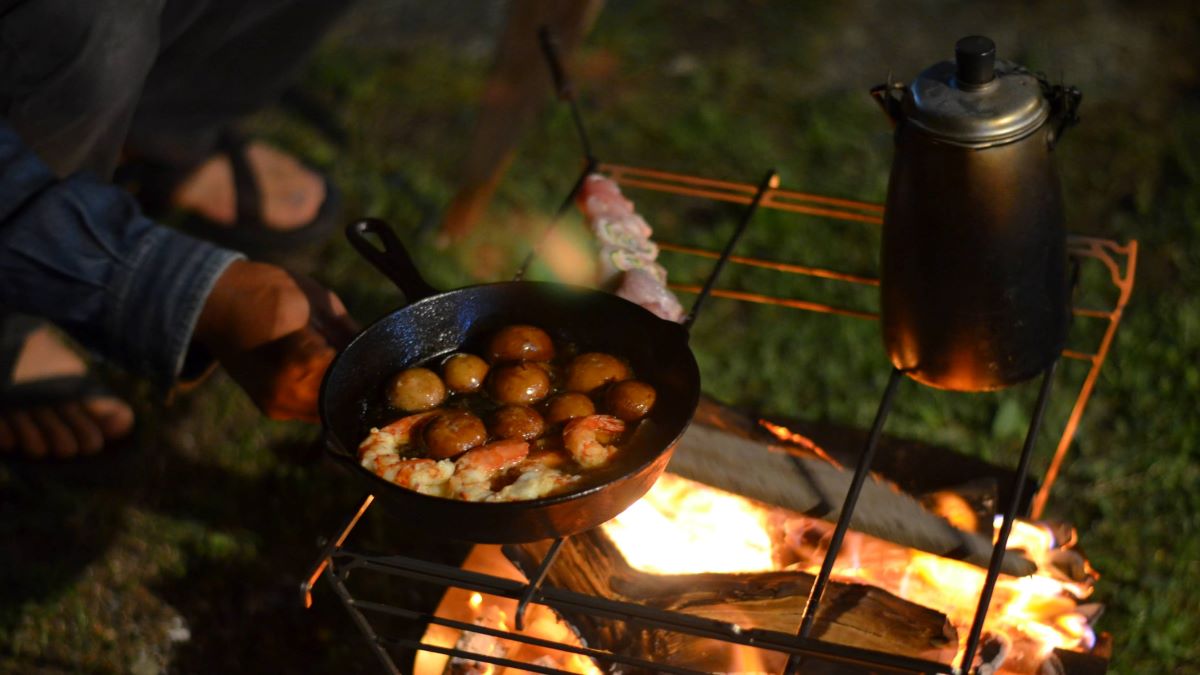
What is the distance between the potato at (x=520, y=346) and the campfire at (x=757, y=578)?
1.26 feet

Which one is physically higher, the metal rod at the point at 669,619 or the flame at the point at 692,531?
the metal rod at the point at 669,619

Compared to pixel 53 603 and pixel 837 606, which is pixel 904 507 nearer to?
pixel 837 606

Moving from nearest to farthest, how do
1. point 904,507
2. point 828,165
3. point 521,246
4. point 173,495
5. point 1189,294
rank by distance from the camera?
point 904,507, point 173,495, point 1189,294, point 521,246, point 828,165

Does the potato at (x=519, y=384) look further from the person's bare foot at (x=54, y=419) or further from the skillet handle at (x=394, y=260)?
the person's bare foot at (x=54, y=419)

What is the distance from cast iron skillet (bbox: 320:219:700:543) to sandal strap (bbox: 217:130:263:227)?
1.85 metres

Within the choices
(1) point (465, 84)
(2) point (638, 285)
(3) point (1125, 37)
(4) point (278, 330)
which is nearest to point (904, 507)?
(2) point (638, 285)

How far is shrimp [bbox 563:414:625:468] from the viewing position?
60.2 inches

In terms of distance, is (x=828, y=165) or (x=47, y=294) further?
(x=828, y=165)

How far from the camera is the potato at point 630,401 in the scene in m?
1.61

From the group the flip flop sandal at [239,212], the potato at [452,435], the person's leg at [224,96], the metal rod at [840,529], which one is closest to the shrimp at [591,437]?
the potato at [452,435]

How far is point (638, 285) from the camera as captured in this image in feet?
6.15

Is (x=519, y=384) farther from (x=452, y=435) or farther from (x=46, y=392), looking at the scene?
(x=46, y=392)

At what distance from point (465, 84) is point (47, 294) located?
8.87 feet

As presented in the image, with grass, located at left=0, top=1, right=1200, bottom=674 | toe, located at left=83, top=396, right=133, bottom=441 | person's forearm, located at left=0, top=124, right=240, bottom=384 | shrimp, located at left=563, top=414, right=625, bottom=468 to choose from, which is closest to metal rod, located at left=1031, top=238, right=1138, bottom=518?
grass, located at left=0, top=1, right=1200, bottom=674
